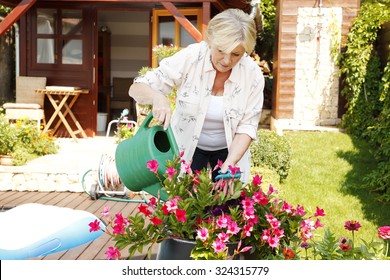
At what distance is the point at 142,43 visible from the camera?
46.2ft

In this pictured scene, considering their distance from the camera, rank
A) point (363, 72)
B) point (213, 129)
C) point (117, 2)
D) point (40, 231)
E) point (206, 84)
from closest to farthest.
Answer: point (206, 84)
point (213, 129)
point (40, 231)
point (117, 2)
point (363, 72)

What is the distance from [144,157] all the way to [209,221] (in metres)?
0.43

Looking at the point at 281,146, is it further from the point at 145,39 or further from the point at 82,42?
the point at 145,39

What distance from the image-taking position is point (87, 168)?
6664 millimetres

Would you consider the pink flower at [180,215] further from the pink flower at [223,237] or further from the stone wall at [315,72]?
the stone wall at [315,72]

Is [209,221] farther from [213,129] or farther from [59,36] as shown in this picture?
[59,36]

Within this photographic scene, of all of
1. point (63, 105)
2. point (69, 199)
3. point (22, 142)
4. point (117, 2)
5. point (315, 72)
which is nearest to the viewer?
point (69, 199)

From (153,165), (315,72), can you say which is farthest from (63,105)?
(153,165)

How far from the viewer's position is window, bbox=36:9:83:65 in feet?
32.8

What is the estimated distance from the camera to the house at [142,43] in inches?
384

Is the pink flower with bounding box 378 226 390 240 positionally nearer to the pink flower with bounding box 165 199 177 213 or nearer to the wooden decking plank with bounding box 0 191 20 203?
the pink flower with bounding box 165 199 177 213

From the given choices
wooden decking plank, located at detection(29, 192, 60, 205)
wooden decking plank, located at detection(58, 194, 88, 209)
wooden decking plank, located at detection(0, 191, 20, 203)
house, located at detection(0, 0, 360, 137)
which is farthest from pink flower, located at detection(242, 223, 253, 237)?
house, located at detection(0, 0, 360, 137)

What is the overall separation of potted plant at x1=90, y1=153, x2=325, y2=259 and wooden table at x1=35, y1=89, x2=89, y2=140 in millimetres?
7312

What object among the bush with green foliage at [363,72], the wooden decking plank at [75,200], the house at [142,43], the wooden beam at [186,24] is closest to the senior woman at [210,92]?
the wooden decking plank at [75,200]
